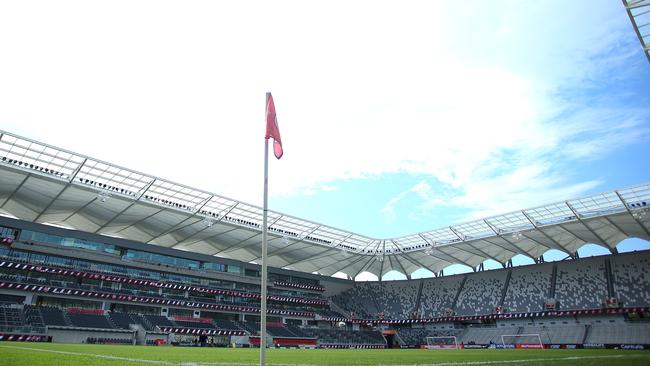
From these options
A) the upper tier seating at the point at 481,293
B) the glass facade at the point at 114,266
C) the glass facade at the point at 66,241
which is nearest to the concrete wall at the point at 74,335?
the glass facade at the point at 114,266

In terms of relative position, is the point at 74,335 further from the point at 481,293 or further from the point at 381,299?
the point at 481,293

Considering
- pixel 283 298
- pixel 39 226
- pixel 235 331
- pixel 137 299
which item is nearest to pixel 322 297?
pixel 283 298

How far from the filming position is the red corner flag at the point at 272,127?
1024 cm

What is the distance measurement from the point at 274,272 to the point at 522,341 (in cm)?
4112

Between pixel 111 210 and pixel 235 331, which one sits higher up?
pixel 111 210

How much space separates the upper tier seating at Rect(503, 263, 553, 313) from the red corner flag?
63.7 metres

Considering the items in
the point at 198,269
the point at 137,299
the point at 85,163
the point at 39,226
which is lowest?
the point at 137,299

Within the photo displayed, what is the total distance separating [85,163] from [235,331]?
3286 centimetres

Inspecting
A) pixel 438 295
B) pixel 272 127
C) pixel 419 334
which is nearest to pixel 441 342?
pixel 419 334

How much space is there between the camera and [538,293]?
64000 mm

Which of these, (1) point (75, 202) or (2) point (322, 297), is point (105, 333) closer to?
(1) point (75, 202)

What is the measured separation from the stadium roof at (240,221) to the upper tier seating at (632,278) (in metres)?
2.42

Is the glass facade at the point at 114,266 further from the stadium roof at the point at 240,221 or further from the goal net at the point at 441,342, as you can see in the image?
the goal net at the point at 441,342

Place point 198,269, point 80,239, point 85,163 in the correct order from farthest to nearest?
1. point 198,269
2. point 80,239
3. point 85,163
